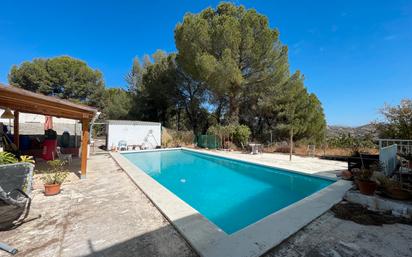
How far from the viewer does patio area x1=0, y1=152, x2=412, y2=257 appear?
2260mm

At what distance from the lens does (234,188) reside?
20.0 ft

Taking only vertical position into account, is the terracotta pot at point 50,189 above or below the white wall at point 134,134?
below

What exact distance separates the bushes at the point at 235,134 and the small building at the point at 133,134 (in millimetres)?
4602

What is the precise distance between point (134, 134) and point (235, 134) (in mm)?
6831

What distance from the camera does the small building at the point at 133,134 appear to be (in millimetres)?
13375

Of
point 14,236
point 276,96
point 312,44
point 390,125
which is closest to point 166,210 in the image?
point 14,236

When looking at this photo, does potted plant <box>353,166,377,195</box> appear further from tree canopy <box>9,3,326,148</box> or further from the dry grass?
the dry grass

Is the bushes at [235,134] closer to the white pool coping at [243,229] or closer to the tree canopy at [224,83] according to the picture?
the tree canopy at [224,83]

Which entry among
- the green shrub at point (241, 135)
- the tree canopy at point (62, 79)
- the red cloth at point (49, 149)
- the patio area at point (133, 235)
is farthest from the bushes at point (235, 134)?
the tree canopy at point (62, 79)

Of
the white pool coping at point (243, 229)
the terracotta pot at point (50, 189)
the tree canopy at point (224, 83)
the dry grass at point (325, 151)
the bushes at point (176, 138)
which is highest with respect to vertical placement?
the tree canopy at point (224, 83)

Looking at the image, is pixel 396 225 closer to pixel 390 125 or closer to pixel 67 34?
pixel 390 125

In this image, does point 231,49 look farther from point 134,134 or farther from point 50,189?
point 50,189

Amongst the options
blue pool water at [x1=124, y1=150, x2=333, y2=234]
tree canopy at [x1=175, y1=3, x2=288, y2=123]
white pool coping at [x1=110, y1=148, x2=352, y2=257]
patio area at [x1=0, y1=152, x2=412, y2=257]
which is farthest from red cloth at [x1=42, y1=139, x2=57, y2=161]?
tree canopy at [x1=175, y1=3, x2=288, y2=123]

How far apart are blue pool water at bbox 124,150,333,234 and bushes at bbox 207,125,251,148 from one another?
4.05m
